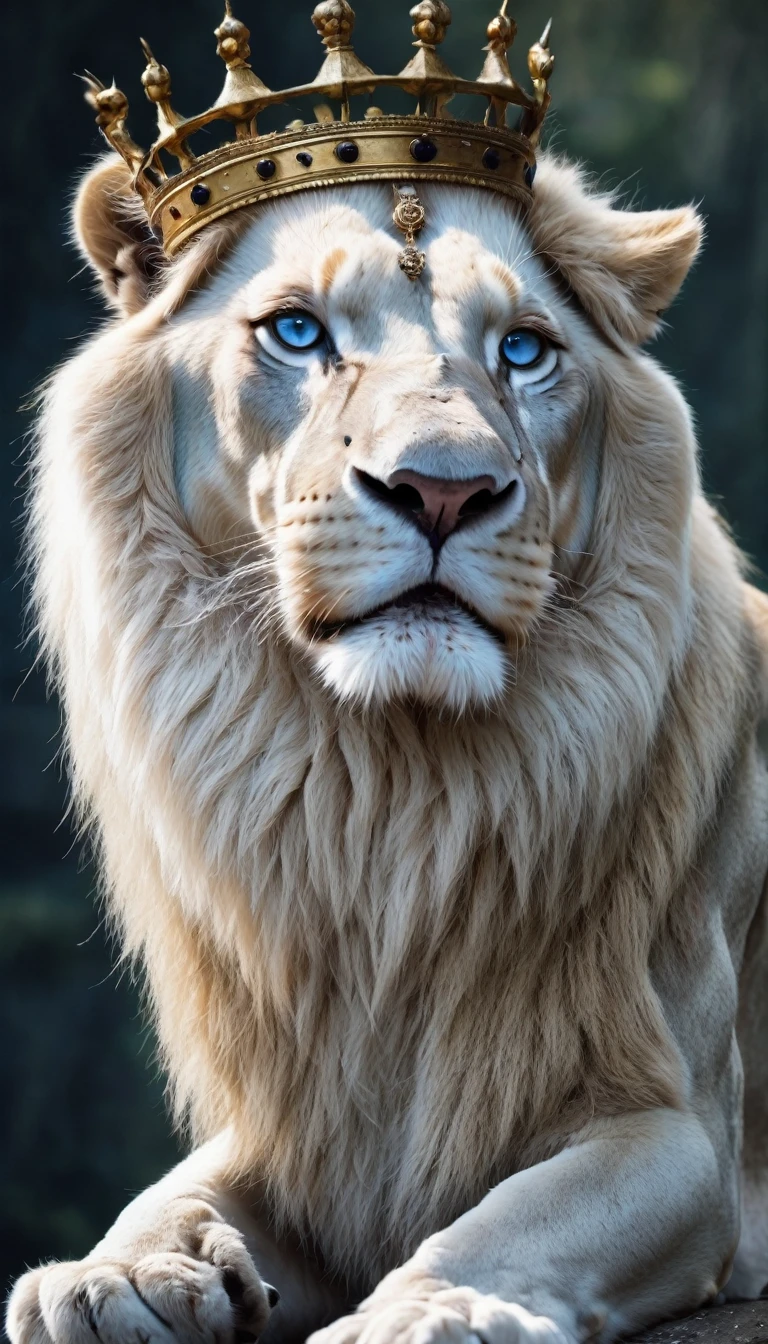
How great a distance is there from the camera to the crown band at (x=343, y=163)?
2332mm

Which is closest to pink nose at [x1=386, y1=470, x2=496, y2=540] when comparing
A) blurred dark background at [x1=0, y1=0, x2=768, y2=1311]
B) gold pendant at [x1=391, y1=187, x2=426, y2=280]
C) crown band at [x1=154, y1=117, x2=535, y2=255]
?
gold pendant at [x1=391, y1=187, x2=426, y2=280]

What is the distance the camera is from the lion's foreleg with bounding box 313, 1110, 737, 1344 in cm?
172

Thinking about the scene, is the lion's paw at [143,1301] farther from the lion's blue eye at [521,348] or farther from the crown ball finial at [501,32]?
the crown ball finial at [501,32]

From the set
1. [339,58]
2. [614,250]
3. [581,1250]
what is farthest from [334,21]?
[581,1250]

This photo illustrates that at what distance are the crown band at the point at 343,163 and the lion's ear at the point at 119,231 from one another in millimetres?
129

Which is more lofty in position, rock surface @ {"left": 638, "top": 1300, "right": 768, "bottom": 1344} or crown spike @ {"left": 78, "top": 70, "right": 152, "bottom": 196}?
crown spike @ {"left": 78, "top": 70, "right": 152, "bottom": 196}

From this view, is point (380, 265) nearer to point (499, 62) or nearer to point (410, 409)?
point (410, 409)

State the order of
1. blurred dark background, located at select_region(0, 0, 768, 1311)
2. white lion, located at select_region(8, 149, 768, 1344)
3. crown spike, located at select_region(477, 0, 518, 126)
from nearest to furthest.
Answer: white lion, located at select_region(8, 149, 768, 1344), crown spike, located at select_region(477, 0, 518, 126), blurred dark background, located at select_region(0, 0, 768, 1311)

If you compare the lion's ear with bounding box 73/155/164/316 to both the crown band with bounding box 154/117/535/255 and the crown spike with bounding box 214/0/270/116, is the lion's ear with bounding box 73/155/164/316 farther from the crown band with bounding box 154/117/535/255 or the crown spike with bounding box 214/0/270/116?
the crown spike with bounding box 214/0/270/116

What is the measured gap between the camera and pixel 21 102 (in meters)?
5.61

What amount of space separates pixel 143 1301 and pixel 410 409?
41.4 inches

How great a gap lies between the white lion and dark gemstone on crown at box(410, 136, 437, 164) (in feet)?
0.21

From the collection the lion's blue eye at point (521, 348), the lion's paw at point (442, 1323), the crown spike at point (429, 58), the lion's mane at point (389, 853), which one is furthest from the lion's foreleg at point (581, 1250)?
the crown spike at point (429, 58)

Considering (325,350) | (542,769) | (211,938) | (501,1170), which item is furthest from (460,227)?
(501,1170)
